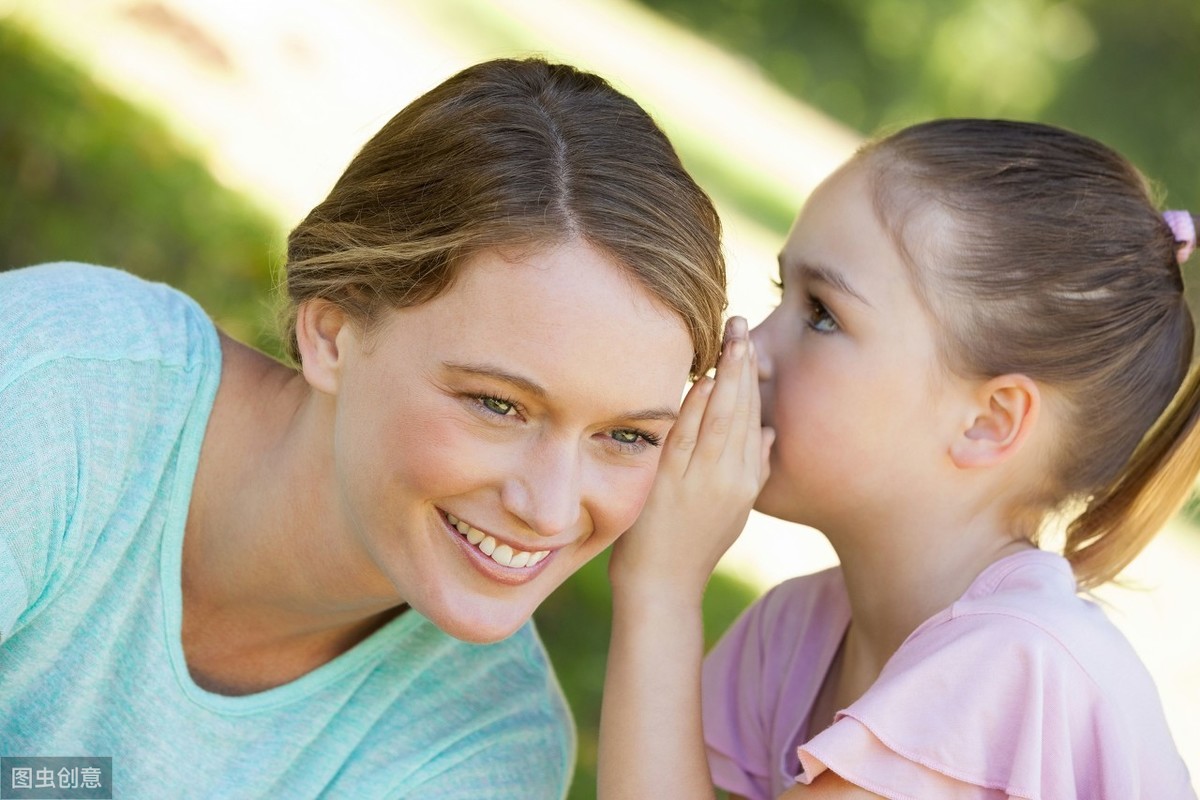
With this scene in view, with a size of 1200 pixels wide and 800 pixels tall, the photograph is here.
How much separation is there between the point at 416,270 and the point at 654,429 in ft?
1.82

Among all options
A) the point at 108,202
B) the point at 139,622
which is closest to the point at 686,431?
the point at 139,622

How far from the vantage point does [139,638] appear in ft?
9.94

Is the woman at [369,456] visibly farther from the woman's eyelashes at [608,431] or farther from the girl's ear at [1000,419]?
the girl's ear at [1000,419]

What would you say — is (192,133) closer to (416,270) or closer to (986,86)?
(416,270)

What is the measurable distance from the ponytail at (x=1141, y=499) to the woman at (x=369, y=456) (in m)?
1.26

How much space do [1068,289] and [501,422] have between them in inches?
58.8

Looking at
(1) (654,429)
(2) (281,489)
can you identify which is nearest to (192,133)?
(2) (281,489)

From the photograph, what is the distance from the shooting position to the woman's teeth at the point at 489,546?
280 centimetres

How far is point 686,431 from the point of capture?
331cm

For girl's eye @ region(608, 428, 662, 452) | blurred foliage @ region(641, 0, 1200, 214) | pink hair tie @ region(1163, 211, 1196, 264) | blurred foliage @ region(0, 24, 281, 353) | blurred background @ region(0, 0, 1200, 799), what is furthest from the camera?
blurred foliage @ region(641, 0, 1200, 214)

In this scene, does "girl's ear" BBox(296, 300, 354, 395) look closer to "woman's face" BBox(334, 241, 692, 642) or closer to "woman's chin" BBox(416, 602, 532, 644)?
"woman's face" BBox(334, 241, 692, 642)

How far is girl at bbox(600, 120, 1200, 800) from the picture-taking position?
313 cm

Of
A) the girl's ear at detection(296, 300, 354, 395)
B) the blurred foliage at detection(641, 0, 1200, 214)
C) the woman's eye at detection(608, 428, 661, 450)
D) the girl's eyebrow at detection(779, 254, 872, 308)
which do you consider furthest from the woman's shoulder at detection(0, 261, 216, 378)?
the blurred foliage at detection(641, 0, 1200, 214)

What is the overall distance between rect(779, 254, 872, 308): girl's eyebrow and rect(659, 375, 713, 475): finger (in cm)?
41
